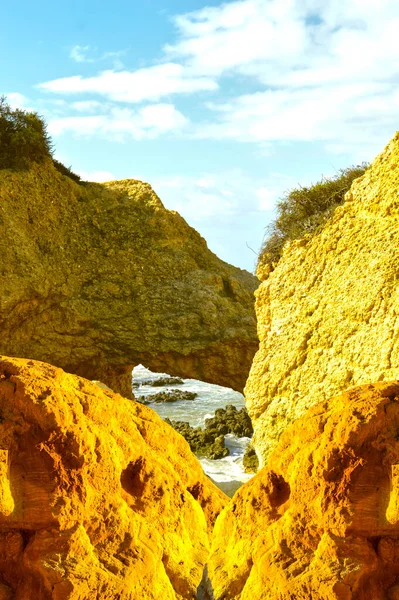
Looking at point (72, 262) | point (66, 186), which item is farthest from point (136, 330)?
point (66, 186)

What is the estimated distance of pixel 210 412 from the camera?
20.8m

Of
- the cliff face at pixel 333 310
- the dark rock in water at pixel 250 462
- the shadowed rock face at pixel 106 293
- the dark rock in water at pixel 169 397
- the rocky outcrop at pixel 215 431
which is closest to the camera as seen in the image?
the cliff face at pixel 333 310

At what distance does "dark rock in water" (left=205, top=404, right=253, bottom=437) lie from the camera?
54.7 feet

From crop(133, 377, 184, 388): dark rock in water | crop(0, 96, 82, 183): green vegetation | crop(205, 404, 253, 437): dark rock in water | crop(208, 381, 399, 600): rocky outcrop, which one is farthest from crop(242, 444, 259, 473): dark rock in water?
crop(133, 377, 184, 388): dark rock in water

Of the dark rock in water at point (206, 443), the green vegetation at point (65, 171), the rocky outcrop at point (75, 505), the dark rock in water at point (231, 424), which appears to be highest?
the green vegetation at point (65, 171)

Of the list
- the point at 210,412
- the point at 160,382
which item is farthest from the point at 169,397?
the point at 160,382

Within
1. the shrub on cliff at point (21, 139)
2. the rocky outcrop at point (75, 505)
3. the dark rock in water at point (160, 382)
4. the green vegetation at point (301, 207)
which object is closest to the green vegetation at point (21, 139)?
the shrub on cliff at point (21, 139)

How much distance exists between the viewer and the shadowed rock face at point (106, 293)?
Answer: 496 inches

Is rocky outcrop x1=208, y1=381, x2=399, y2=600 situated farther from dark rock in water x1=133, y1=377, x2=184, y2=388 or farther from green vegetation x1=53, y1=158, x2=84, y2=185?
dark rock in water x1=133, y1=377, x2=184, y2=388

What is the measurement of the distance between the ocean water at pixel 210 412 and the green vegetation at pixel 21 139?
6.86 metres

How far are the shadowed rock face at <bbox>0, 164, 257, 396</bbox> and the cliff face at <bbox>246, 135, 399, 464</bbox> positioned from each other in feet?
14.3

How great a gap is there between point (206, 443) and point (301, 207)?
8057 millimetres

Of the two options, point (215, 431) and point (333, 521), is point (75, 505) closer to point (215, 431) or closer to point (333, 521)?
point (333, 521)

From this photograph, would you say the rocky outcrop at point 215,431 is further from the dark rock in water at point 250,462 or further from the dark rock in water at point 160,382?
the dark rock in water at point 160,382
